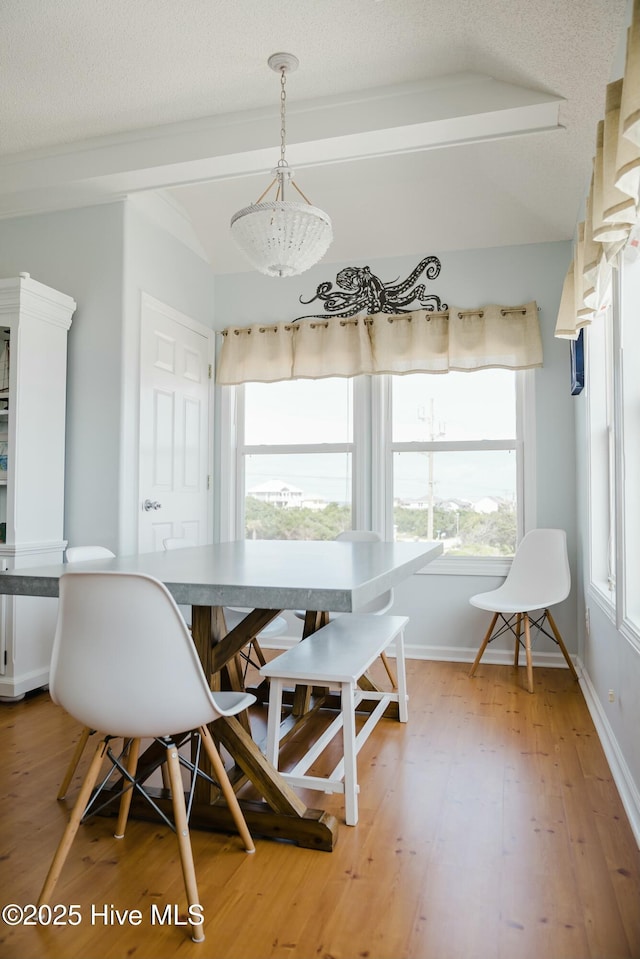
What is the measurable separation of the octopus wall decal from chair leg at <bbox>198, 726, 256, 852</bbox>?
10.8 feet

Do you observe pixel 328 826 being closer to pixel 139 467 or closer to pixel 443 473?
pixel 139 467

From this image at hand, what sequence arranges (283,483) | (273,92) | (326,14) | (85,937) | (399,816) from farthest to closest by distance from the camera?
1. (283,483)
2. (273,92)
3. (326,14)
4. (399,816)
5. (85,937)

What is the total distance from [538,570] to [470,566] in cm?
47

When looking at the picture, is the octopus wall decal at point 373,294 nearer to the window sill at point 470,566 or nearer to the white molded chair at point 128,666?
the window sill at point 470,566

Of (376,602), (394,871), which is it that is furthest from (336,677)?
(376,602)

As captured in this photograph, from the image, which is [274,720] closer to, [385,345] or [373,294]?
[385,345]

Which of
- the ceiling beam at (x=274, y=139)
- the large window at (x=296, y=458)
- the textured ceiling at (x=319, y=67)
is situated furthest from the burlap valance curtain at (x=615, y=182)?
the large window at (x=296, y=458)

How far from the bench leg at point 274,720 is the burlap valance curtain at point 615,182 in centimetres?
166

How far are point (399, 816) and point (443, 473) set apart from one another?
2589mm

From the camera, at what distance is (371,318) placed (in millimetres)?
4453

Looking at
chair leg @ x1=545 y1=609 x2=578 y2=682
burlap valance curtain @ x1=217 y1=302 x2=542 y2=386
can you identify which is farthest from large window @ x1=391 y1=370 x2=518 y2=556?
chair leg @ x1=545 y1=609 x2=578 y2=682

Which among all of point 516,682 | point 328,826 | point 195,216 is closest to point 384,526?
point 516,682

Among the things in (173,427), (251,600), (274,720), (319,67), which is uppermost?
(319,67)

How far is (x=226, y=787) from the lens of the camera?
1812mm
